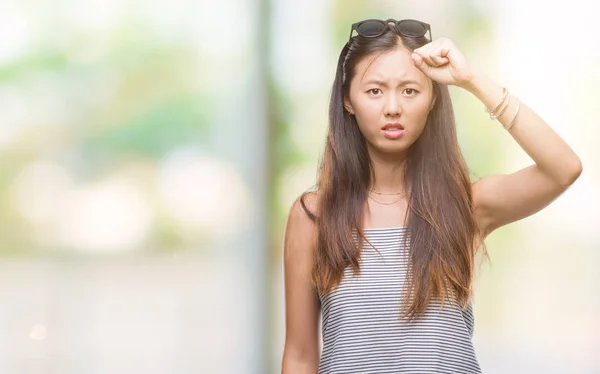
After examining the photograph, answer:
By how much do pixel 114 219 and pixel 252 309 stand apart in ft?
1.59

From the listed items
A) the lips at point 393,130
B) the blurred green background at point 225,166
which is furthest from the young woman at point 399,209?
the blurred green background at point 225,166

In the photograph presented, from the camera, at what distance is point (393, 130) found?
1689 mm

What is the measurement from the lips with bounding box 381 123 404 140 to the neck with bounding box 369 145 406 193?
9cm

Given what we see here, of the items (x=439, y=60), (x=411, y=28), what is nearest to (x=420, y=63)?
(x=439, y=60)

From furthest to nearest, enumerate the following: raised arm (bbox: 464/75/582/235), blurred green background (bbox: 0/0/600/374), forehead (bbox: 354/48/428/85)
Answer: blurred green background (bbox: 0/0/600/374)
forehead (bbox: 354/48/428/85)
raised arm (bbox: 464/75/582/235)

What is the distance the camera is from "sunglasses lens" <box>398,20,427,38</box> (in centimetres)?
175

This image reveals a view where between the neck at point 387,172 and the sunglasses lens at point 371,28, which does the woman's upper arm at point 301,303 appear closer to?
the neck at point 387,172

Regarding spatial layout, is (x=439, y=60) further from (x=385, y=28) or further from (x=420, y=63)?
(x=385, y=28)

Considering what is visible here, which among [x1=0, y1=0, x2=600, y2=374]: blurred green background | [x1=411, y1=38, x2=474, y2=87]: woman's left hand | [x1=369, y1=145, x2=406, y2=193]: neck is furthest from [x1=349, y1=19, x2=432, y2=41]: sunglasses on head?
[x1=0, y1=0, x2=600, y2=374]: blurred green background

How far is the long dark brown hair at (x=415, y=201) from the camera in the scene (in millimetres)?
1670

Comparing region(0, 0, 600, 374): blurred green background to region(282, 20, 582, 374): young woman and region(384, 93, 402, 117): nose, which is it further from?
region(384, 93, 402, 117): nose

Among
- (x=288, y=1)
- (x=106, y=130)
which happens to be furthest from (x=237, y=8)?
(x=106, y=130)

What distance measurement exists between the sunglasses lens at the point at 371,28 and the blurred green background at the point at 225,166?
1.06 metres

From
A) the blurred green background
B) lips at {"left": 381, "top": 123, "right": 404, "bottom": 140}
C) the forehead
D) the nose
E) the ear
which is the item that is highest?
the forehead
